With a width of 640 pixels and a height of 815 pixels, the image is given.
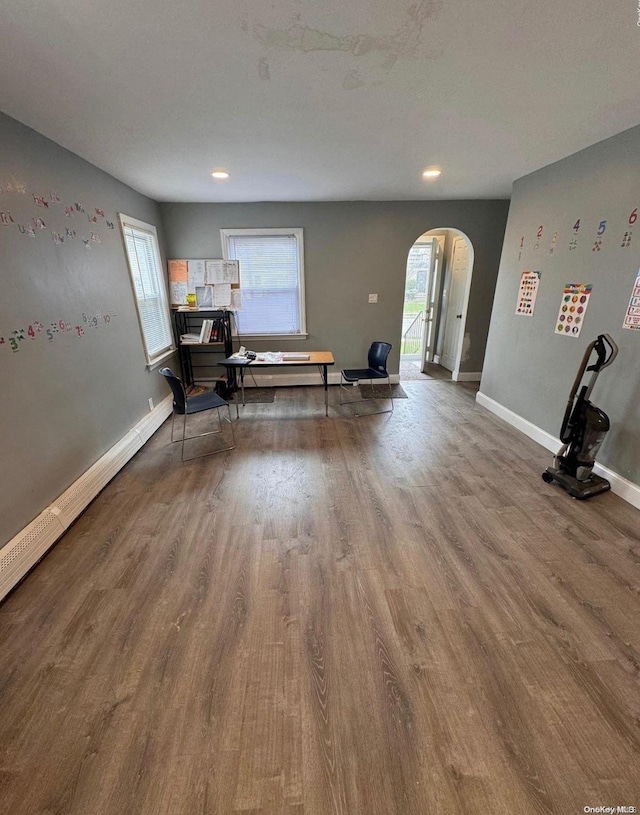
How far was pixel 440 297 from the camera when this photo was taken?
5.96 meters

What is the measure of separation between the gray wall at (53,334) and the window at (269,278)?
5.26 ft

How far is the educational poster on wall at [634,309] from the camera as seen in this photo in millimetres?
2262

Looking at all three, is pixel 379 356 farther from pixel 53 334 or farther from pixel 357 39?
pixel 53 334

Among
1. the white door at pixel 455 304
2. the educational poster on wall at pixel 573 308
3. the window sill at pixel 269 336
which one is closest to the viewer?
the educational poster on wall at pixel 573 308

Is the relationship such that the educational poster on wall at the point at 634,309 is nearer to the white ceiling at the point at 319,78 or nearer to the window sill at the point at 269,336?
the white ceiling at the point at 319,78

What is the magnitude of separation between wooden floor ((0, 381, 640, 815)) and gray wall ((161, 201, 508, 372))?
2952 mm

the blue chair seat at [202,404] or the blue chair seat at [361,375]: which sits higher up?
the blue chair seat at [361,375]

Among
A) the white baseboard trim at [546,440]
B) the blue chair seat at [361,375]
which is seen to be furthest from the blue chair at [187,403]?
the white baseboard trim at [546,440]

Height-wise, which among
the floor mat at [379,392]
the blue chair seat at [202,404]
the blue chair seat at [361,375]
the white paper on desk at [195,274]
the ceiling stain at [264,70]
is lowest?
the floor mat at [379,392]

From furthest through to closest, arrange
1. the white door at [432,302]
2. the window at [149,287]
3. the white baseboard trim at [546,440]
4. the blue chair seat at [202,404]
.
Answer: the white door at [432,302], the window at [149,287], the blue chair seat at [202,404], the white baseboard trim at [546,440]

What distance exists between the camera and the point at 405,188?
3.74 meters

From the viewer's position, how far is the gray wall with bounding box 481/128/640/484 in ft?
7.67

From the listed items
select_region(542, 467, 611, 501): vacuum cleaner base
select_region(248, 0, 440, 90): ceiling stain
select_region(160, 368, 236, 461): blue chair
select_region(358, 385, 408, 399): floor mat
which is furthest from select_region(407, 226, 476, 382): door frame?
select_region(160, 368, 236, 461): blue chair

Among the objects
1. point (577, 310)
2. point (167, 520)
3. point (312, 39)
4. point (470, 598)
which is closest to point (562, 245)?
point (577, 310)
